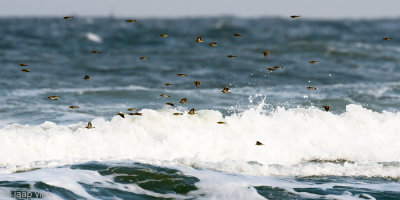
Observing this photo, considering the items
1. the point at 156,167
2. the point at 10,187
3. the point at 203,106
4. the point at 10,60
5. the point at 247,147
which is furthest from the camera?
the point at 10,60

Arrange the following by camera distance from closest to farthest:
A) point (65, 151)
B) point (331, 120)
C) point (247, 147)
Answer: point (65, 151) < point (247, 147) < point (331, 120)

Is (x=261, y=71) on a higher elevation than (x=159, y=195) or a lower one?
higher

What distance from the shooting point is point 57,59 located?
27609mm

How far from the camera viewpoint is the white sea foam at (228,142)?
1026 centimetres

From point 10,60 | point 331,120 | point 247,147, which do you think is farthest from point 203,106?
point 10,60

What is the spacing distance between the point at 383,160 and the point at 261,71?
510 inches

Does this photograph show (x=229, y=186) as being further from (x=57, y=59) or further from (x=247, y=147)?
(x=57, y=59)

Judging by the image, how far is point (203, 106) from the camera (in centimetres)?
1596

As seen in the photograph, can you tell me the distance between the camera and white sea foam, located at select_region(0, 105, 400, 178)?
1026 centimetres

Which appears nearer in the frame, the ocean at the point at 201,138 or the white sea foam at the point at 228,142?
the ocean at the point at 201,138

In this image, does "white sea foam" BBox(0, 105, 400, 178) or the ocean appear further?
"white sea foam" BBox(0, 105, 400, 178)

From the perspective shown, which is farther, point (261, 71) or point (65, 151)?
point (261, 71)

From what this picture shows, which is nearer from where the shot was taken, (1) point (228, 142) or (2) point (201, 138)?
(1) point (228, 142)

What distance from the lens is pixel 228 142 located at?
458 inches
